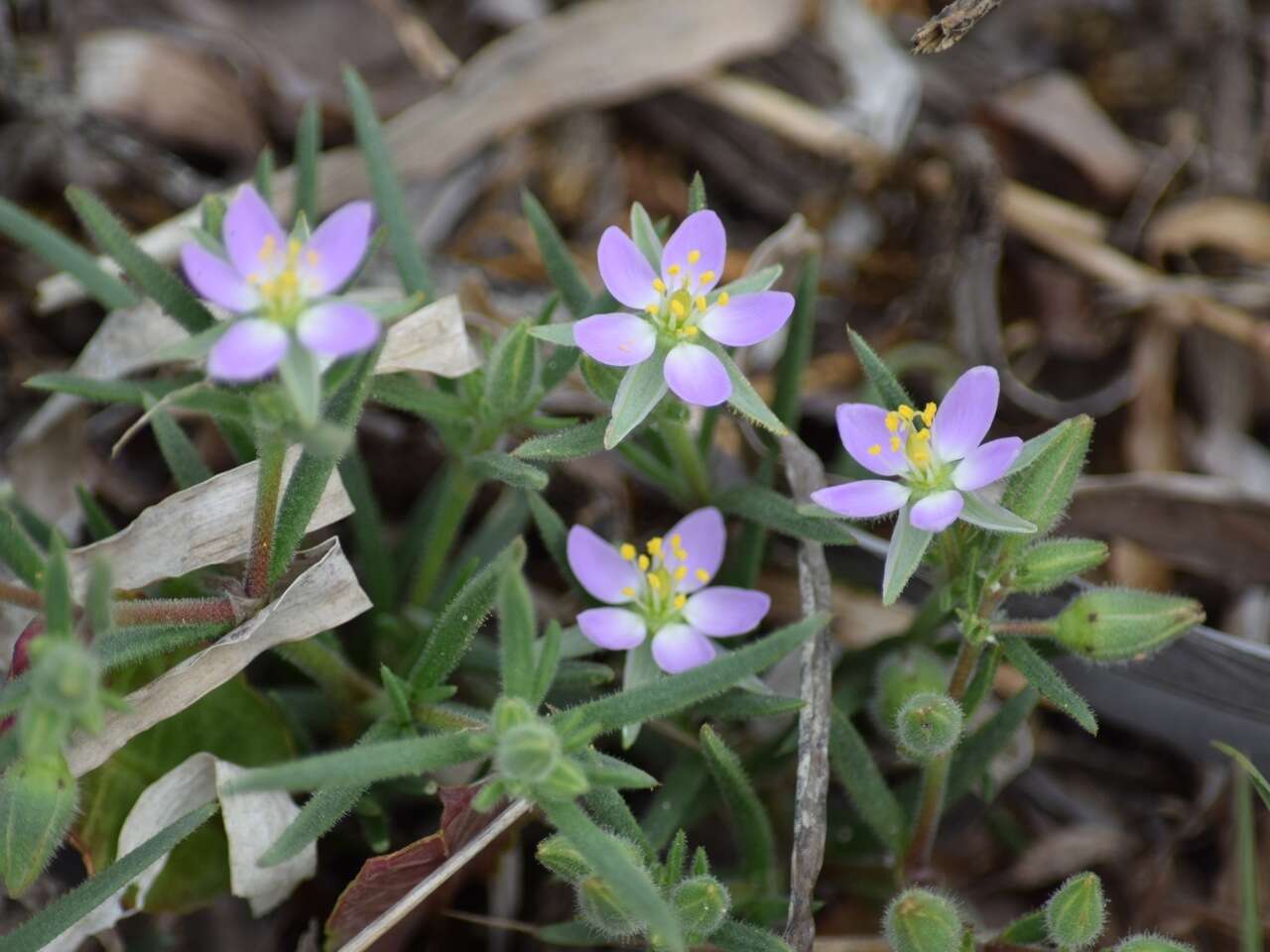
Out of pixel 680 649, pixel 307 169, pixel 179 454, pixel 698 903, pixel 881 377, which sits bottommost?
pixel 698 903

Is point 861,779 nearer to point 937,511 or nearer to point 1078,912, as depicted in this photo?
point 1078,912

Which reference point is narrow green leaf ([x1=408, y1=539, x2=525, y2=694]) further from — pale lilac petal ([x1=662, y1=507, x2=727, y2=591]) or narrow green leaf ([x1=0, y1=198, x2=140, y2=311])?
narrow green leaf ([x1=0, y1=198, x2=140, y2=311])

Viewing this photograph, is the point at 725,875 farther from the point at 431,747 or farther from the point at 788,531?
the point at 431,747

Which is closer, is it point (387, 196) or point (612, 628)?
point (612, 628)

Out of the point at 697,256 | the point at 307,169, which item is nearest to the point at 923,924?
the point at 697,256

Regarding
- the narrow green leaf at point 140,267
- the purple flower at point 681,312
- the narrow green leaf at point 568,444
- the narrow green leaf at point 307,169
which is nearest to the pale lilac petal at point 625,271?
the purple flower at point 681,312

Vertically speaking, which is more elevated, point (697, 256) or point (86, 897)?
point (697, 256)

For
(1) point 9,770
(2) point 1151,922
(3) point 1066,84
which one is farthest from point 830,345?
(1) point 9,770

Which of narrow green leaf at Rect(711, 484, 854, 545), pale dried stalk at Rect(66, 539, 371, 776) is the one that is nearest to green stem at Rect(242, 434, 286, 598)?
pale dried stalk at Rect(66, 539, 371, 776)
